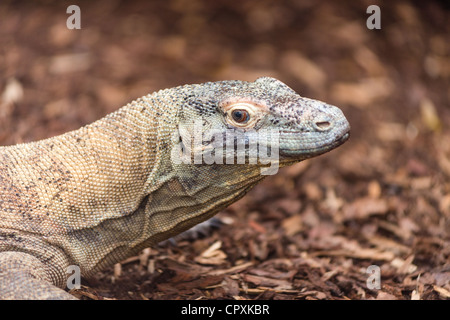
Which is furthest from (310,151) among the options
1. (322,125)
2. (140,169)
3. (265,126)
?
(140,169)

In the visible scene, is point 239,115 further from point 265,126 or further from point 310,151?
point 310,151

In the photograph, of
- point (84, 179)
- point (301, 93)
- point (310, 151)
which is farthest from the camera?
point (301, 93)

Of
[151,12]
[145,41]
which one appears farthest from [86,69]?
[151,12]

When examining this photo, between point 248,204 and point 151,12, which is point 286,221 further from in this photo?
point 151,12

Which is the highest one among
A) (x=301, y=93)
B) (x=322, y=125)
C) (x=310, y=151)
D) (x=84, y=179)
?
(x=301, y=93)

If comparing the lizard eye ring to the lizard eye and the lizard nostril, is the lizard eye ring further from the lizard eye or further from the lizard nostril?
the lizard nostril

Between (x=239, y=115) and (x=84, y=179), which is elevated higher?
(x=239, y=115)
